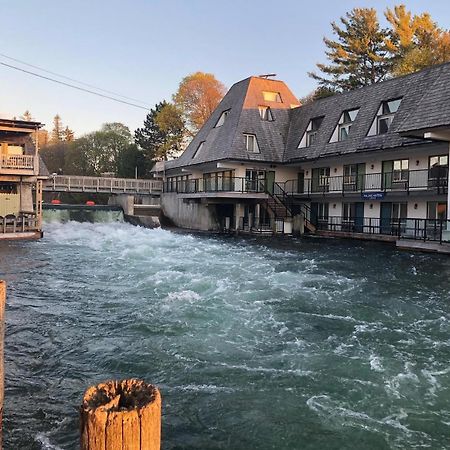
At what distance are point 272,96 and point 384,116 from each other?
11971 millimetres

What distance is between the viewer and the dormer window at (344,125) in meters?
28.2

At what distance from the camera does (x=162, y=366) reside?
6.73m

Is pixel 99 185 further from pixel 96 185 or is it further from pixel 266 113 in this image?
pixel 266 113

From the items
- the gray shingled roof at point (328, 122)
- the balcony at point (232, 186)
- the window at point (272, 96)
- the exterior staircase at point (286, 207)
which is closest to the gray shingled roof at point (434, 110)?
the gray shingled roof at point (328, 122)

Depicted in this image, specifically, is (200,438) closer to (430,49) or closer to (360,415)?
(360,415)

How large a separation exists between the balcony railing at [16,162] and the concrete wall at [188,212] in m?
12.6

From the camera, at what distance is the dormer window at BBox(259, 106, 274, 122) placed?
34.0 meters

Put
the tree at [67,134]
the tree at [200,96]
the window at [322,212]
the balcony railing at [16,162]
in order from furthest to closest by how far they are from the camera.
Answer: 1. the tree at [67,134]
2. the tree at [200,96]
3. the window at [322,212]
4. the balcony railing at [16,162]

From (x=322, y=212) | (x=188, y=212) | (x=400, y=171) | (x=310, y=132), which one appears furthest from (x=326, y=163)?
(x=188, y=212)

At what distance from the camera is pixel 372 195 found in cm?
2473

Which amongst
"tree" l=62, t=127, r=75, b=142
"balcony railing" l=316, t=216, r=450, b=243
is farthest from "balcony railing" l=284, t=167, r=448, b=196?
"tree" l=62, t=127, r=75, b=142

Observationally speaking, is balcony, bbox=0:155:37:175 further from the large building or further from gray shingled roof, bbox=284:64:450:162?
gray shingled roof, bbox=284:64:450:162

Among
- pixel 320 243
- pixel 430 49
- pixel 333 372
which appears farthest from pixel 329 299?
pixel 430 49

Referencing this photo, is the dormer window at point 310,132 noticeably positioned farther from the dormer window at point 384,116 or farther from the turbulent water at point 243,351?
the turbulent water at point 243,351
